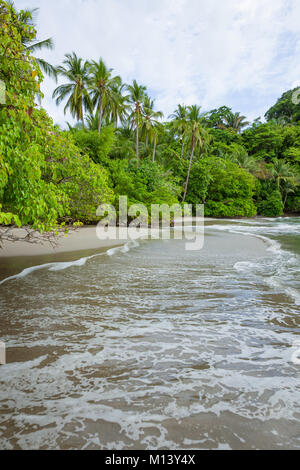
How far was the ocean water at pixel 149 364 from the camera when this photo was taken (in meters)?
1.81

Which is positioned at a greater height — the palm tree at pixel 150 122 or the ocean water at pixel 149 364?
the palm tree at pixel 150 122

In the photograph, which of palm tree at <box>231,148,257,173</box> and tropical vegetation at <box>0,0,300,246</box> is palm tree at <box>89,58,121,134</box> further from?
palm tree at <box>231,148,257,173</box>

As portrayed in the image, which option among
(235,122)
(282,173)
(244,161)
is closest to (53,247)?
(244,161)

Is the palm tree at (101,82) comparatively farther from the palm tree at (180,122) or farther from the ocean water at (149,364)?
the ocean water at (149,364)

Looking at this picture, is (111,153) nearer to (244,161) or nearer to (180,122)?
(180,122)

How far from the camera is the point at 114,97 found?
24.3 meters

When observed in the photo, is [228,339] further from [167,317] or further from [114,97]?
[114,97]

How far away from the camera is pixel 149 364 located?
2574 millimetres

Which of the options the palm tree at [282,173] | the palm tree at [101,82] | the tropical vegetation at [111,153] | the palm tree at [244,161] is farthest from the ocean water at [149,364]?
the palm tree at [282,173]

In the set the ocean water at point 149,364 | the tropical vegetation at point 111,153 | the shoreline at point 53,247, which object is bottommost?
the ocean water at point 149,364

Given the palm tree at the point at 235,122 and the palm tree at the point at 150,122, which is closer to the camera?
the palm tree at the point at 150,122

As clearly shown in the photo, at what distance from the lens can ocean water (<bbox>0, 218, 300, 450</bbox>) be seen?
1806mm
